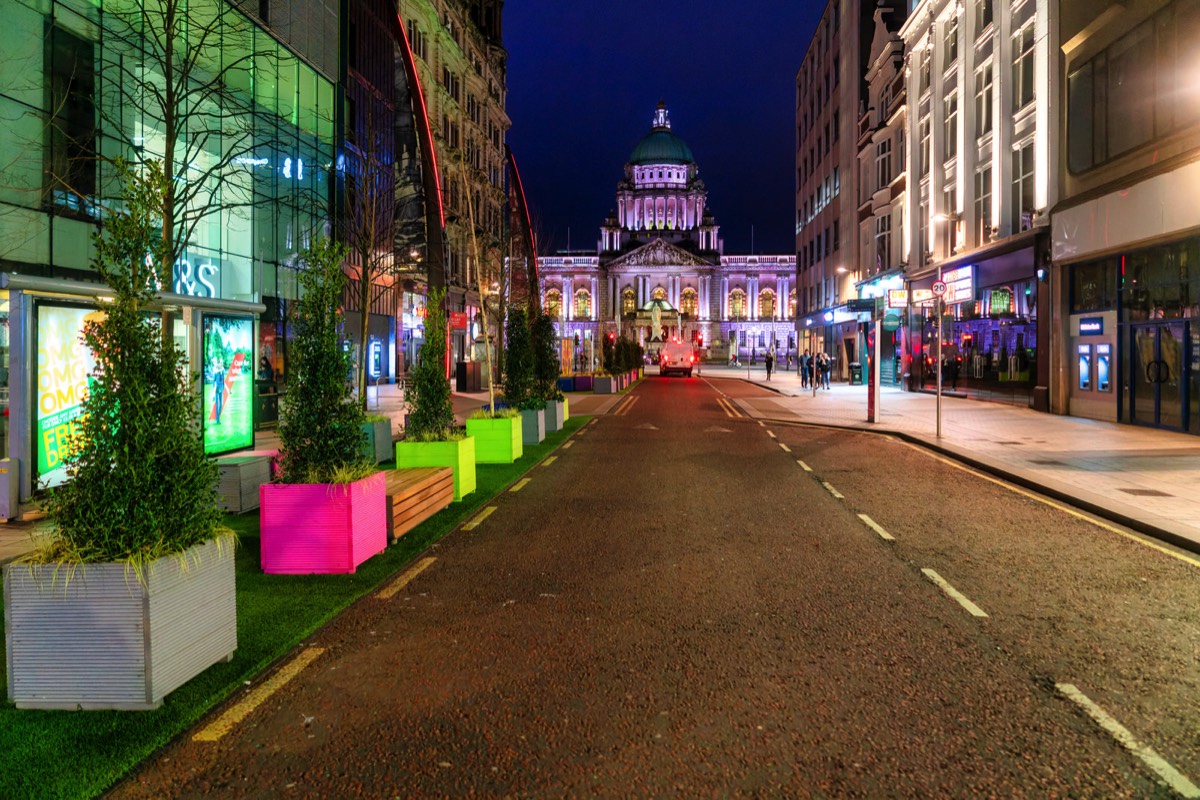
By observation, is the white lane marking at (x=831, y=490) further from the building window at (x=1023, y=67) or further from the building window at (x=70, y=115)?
the building window at (x=1023, y=67)

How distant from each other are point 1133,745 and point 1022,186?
89.0 feet

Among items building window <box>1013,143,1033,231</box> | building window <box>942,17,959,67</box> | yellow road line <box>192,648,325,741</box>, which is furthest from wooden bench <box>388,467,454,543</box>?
building window <box>942,17,959,67</box>

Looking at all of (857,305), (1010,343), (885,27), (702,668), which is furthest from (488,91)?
(702,668)

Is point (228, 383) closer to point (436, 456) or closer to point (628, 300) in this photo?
point (436, 456)

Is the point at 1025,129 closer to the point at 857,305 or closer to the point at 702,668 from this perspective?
the point at 857,305

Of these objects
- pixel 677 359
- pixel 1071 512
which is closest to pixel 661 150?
pixel 677 359

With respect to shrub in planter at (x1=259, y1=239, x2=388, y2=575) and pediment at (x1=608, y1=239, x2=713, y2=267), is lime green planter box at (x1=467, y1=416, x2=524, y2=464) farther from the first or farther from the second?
pediment at (x1=608, y1=239, x2=713, y2=267)

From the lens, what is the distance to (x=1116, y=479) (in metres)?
12.6

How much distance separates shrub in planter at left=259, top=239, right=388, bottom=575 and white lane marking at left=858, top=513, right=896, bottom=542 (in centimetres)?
512

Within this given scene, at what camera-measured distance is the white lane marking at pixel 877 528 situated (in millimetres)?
8984

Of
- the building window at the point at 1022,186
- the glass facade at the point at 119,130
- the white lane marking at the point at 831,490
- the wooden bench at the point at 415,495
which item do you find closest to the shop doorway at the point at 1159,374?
the building window at the point at 1022,186

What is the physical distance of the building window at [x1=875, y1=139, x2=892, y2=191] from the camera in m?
43.4

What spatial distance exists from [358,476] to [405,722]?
364cm

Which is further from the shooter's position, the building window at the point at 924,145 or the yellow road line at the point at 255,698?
the building window at the point at 924,145
